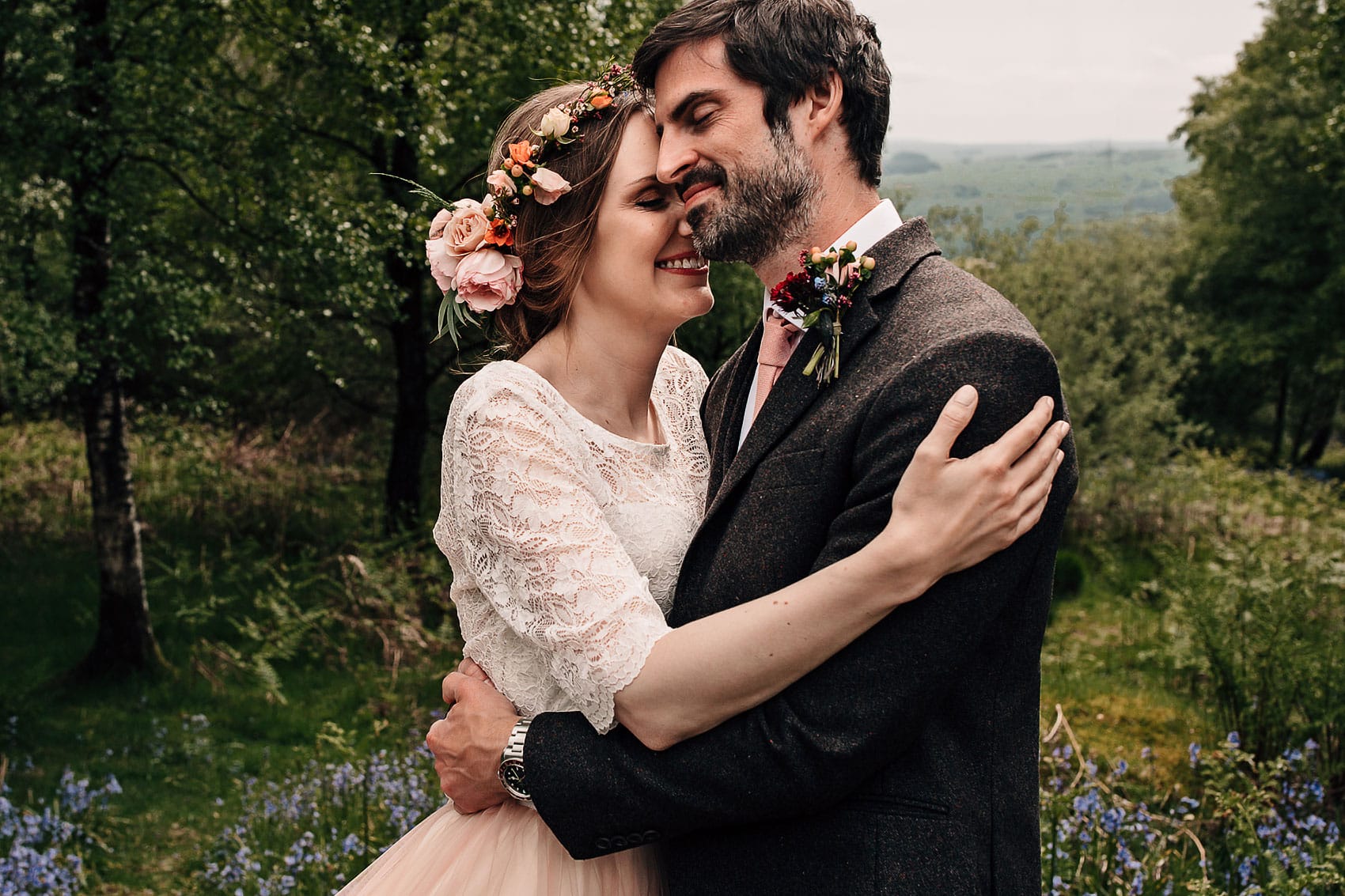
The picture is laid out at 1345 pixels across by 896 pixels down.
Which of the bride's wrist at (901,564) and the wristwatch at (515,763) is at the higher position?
the bride's wrist at (901,564)

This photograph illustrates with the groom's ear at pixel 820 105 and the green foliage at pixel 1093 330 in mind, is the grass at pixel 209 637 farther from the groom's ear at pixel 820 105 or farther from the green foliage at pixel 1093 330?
the green foliage at pixel 1093 330

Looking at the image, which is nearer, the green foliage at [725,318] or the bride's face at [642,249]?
the bride's face at [642,249]

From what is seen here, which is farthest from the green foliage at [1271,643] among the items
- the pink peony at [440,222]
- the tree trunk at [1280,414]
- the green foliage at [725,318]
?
the tree trunk at [1280,414]

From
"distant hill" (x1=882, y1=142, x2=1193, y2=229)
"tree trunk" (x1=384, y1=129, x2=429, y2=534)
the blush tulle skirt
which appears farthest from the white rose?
"tree trunk" (x1=384, y1=129, x2=429, y2=534)

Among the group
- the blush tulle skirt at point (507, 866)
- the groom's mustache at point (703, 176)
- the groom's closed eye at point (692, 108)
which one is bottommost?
the blush tulle skirt at point (507, 866)

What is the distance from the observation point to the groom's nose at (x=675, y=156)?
8.26 ft

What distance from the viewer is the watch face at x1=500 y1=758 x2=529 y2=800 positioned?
2398 mm

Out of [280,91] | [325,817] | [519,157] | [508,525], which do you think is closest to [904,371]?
[508,525]

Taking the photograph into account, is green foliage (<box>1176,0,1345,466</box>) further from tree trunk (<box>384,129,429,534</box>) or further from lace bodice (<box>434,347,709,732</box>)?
lace bodice (<box>434,347,709,732</box>)

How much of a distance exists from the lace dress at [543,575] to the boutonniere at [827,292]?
57 centimetres

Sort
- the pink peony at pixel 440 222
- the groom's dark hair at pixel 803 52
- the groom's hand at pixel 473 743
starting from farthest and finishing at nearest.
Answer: the pink peony at pixel 440 222, the groom's hand at pixel 473 743, the groom's dark hair at pixel 803 52

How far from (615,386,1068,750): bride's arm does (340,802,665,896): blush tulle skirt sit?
2.02 ft

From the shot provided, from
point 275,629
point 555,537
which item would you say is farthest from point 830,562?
point 275,629

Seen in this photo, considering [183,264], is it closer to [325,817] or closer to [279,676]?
[279,676]
